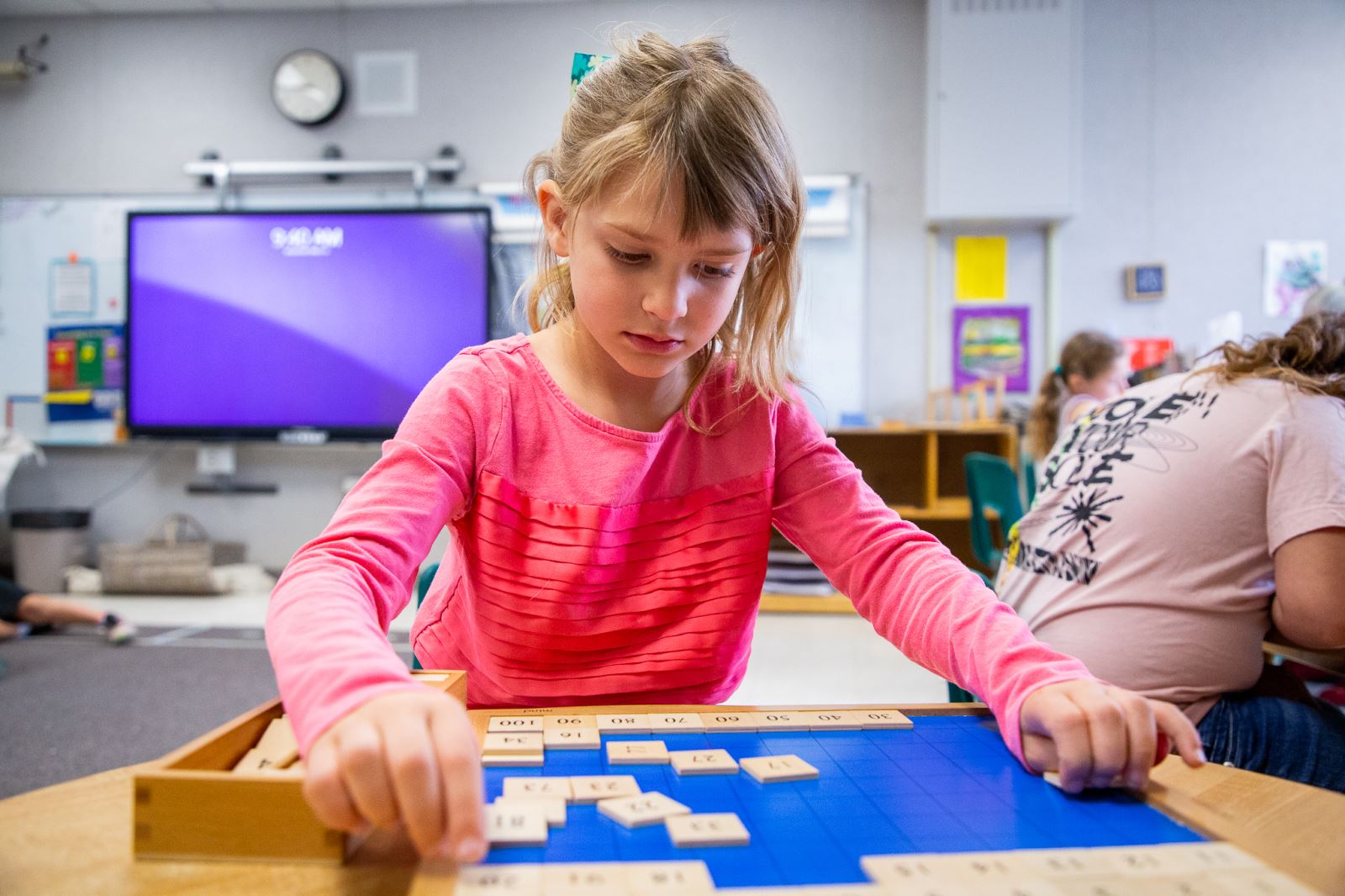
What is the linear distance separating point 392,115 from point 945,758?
4.02 metres

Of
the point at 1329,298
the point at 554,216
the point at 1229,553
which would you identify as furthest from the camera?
the point at 1329,298

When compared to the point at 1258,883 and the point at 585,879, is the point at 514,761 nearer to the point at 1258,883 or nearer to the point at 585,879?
the point at 585,879

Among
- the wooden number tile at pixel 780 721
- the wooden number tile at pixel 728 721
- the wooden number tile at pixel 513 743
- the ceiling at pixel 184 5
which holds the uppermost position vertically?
the ceiling at pixel 184 5

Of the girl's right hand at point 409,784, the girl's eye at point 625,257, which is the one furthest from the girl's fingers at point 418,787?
the girl's eye at point 625,257

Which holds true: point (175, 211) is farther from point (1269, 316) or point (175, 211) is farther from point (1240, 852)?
point (1269, 316)

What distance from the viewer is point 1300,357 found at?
1044 mm

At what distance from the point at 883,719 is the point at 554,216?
546 mm

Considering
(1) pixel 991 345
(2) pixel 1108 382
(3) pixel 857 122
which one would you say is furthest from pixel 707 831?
(3) pixel 857 122

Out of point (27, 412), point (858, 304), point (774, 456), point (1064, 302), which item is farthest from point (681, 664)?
point (27, 412)

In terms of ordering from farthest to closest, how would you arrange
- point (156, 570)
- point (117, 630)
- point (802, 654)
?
point (156, 570) → point (117, 630) → point (802, 654)

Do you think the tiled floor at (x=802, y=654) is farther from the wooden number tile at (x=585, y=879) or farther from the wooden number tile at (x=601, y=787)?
the wooden number tile at (x=585, y=879)

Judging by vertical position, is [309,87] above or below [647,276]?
above

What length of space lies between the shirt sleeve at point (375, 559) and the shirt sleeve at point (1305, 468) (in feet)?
2.77

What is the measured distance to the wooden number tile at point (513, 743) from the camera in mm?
565
